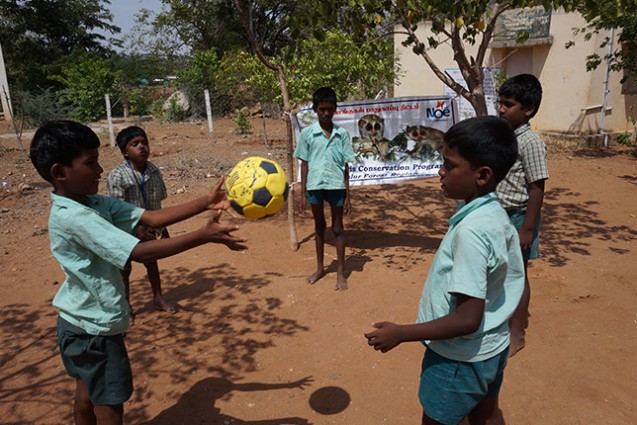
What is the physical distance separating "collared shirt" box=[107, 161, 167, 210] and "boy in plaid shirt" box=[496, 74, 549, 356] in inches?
109

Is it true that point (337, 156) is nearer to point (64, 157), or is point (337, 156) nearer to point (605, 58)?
point (64, 157)

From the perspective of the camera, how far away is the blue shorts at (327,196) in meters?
4.42

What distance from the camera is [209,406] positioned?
2902 millimetres

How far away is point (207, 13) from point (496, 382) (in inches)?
1146

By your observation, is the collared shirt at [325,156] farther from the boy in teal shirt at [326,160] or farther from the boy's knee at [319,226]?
the boy's knee at [319,226]

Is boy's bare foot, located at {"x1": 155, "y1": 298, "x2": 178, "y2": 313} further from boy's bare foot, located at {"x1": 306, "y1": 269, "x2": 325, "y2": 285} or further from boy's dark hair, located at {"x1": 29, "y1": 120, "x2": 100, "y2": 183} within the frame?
boy's dark hair, located at {"x1": 29, "y1": 120, "x2": 100, "y2": 183}

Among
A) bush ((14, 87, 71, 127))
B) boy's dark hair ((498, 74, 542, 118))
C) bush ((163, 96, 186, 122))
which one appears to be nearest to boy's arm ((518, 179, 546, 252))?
boy's dark hair ((498, 74, 542, 118))

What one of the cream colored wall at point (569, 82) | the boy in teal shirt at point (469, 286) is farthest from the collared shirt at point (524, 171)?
the cream colored wall at point (569, 82)

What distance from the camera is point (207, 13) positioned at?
27.1 meters

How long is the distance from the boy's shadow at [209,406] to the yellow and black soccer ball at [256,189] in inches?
50.1

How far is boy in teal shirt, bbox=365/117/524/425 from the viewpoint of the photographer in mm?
1593

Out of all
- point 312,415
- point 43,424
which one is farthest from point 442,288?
point 43,424

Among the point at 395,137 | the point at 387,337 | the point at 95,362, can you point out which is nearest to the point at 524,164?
the point at 387,337

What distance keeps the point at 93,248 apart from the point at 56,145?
455mm
